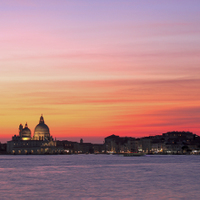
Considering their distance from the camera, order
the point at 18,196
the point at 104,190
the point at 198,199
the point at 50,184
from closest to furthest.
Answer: the point at 198,199
the point at 18,196
the point at 104,190
the point at 50,184

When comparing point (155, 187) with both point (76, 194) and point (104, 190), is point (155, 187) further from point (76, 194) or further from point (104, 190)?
point (76, 194)

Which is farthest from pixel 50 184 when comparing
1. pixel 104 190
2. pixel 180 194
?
pixel 180 194

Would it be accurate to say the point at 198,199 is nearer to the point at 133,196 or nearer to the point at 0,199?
the point at 133,196

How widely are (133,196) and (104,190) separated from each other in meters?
4.80

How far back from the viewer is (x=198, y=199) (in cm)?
3097

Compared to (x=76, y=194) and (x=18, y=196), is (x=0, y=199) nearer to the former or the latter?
(x=18, y=196)

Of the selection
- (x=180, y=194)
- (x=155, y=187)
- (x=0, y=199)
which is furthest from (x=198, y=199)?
(x=0, y=199)

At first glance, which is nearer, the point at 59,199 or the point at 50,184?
the point at 59,199

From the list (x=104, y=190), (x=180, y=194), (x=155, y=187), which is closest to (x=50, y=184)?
(x=104, y=190)

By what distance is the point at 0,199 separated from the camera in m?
31.5

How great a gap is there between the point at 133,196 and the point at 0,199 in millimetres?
9777

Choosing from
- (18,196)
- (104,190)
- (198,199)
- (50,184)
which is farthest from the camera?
(50,184)

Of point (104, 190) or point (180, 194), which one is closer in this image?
point (180, 194)

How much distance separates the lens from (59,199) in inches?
1243
